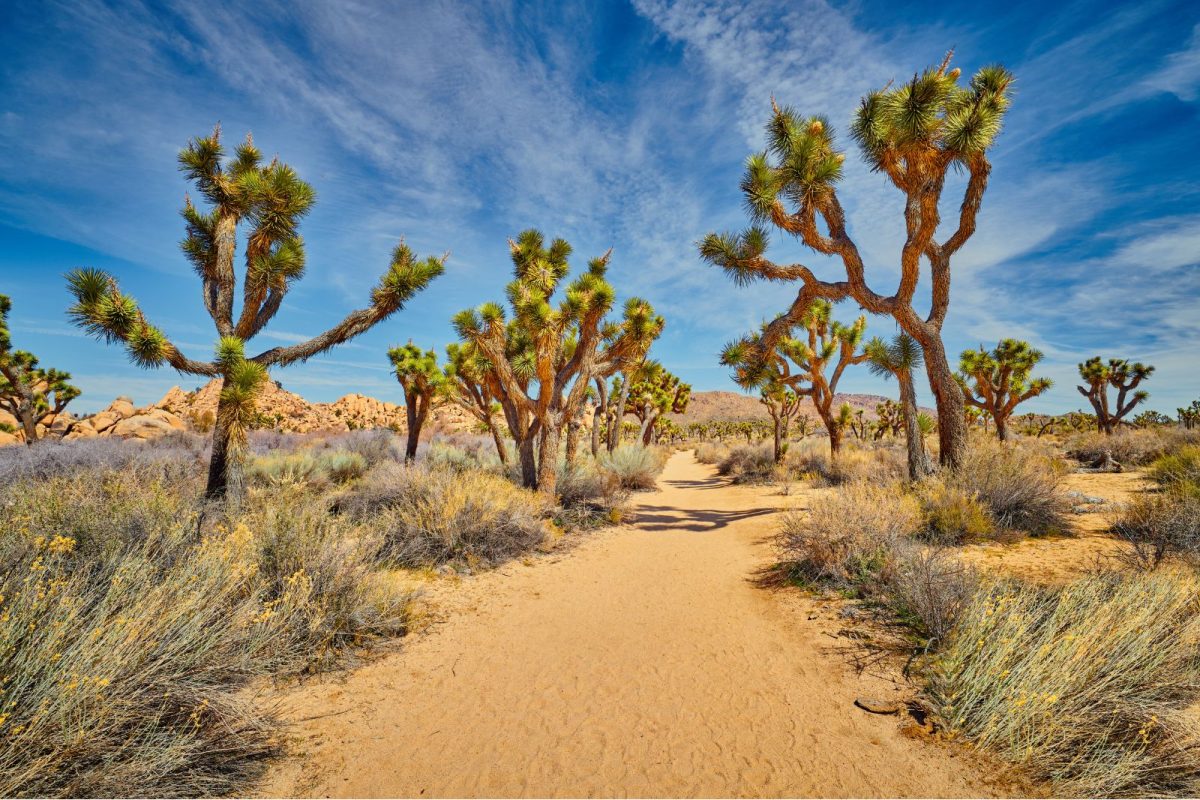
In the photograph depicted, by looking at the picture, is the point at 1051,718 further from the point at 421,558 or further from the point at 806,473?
the point at 806,473

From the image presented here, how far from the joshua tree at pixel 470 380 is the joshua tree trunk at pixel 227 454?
5.63 meters

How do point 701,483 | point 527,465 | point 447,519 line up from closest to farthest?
point 447,519
point 527,465
point 701,483

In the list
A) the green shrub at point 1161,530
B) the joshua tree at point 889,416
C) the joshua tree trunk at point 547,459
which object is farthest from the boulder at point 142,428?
the joshua tree at point 889,416

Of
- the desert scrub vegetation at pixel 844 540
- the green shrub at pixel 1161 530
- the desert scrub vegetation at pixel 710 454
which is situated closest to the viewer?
the green shrub at pixel 1161 530

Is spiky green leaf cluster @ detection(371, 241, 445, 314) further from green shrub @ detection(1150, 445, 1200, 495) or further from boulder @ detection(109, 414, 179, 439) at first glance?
boulder @ detection(109, 414, 179, 439)

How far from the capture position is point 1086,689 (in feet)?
9.74

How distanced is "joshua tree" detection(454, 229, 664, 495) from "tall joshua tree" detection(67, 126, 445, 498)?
5.50 feet

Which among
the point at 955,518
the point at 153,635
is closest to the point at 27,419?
the point at 153,635

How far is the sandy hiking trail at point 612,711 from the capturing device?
2.87 m

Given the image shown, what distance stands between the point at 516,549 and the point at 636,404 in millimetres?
19846

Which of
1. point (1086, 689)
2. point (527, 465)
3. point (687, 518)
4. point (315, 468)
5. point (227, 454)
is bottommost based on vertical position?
point (687, 518)

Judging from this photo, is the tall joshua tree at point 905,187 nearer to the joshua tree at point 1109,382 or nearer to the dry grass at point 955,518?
the dry grass at point 955,518

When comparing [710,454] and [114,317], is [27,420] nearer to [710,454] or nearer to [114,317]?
[114,317]

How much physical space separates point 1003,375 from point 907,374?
49.4 feet
